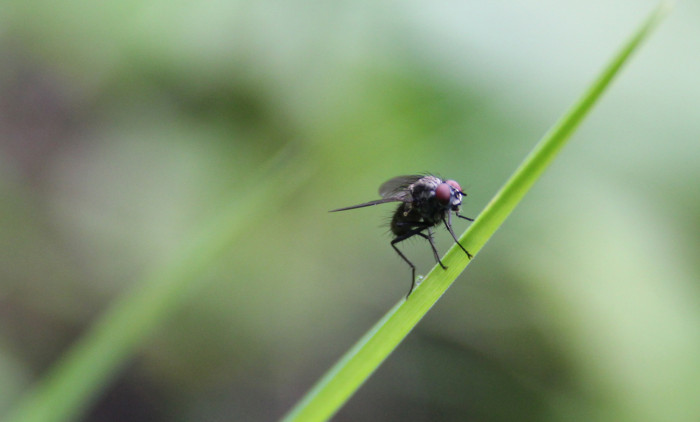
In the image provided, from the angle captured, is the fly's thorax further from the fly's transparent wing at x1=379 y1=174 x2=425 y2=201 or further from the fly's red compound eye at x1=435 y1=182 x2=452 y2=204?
the fly's red compound eye at x1=435 y1=182 x2=452 y2=204

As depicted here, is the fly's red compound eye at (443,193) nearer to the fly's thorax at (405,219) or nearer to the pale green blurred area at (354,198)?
the fly's thorax at (405,219)

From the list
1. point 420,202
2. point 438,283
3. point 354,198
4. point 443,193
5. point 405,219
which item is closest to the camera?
point 438,283

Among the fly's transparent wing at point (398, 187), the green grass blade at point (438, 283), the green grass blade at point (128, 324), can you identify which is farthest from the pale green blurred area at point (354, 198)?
the green grass blade at point (438, 283)

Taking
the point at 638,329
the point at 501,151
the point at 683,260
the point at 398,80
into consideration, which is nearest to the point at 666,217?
the point at 683,260

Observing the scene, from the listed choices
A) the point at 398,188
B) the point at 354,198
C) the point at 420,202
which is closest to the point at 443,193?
the point at 420,202

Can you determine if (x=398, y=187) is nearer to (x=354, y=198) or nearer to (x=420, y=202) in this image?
(x=420, y=202)

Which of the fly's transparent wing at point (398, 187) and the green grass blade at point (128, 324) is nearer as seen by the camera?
the green grass blade at point (128, 324)
